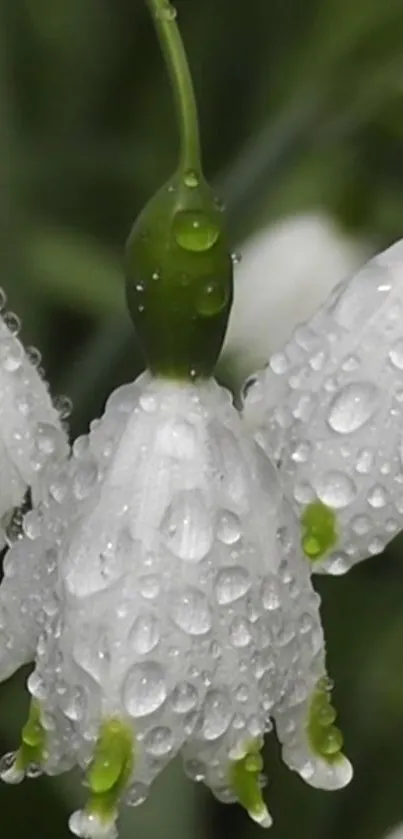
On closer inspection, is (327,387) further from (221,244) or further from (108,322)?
(108,322)

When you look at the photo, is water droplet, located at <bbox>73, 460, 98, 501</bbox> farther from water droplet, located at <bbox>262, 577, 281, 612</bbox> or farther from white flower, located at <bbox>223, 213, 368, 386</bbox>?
white flower, located at <bbox>223, 213, 368, 386</bbox>

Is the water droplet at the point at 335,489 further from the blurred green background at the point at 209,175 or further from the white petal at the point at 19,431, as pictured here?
the blurred green background at the point at 209,175

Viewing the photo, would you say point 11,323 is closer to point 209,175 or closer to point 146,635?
point 146,635

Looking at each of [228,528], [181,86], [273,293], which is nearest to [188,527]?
[228,528]

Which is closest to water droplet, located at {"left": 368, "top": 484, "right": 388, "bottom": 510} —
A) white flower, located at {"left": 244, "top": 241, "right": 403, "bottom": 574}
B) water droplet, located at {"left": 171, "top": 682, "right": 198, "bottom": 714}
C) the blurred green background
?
white flower, located at {"left": 244, "top": 241, "right": 403, "bottom": 574}

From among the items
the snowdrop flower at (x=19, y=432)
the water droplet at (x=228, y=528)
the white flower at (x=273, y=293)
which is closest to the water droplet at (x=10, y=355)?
the snowdrop flower at (x=19, y=432)
